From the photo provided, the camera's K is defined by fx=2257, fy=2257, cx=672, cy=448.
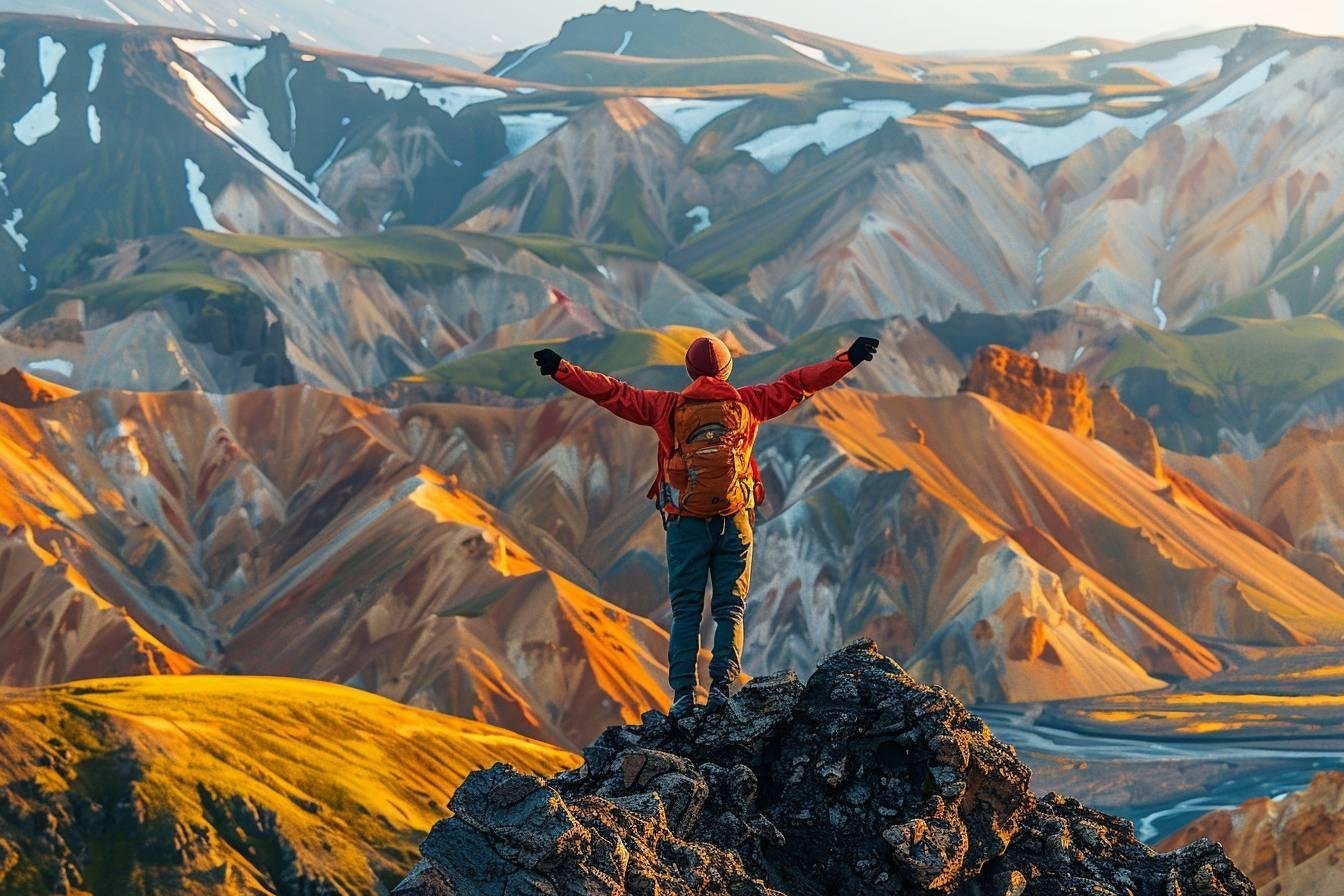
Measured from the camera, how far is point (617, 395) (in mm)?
14273

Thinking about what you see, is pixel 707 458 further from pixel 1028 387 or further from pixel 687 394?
pixel 1028 387

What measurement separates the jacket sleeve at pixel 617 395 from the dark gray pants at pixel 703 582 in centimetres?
71

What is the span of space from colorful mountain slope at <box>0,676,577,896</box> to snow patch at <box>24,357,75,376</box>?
82028 millimetres

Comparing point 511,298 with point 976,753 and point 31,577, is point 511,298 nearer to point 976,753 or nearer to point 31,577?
point 31,577

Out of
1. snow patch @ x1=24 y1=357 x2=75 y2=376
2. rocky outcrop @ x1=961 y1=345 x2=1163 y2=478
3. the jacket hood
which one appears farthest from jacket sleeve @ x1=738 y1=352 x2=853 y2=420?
snow patch @ x1=24 y1=357 x2=75 y2=376

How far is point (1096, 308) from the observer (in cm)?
16925

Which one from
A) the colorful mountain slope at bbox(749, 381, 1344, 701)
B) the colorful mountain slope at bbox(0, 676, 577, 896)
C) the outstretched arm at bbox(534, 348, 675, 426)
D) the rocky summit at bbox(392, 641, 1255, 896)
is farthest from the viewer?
the colorful mountain slope at bbox(749, 381, 1344, 701)

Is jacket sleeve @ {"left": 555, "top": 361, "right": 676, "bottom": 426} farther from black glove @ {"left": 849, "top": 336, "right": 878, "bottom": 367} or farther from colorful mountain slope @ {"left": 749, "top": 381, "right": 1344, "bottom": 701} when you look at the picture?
colorful mountain slope @ {"left": 749, "top": 381, "right": 1344, "bottom": 701}

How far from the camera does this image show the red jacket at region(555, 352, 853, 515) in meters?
14.2

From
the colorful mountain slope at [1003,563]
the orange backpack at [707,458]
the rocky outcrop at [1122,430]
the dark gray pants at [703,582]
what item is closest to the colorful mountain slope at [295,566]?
the colorful mountain slope at [1003,563]

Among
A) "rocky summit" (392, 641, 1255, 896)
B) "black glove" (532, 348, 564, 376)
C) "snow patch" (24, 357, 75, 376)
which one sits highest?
"black glove" (532, 348, 564, 376)

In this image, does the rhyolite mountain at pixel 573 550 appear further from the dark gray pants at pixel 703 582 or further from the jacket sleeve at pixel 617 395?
the jacket sleeve at pixel 617 395

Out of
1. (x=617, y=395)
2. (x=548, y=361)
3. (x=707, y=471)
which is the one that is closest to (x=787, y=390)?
(x=707, y=471)

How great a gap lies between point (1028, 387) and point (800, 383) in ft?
368
